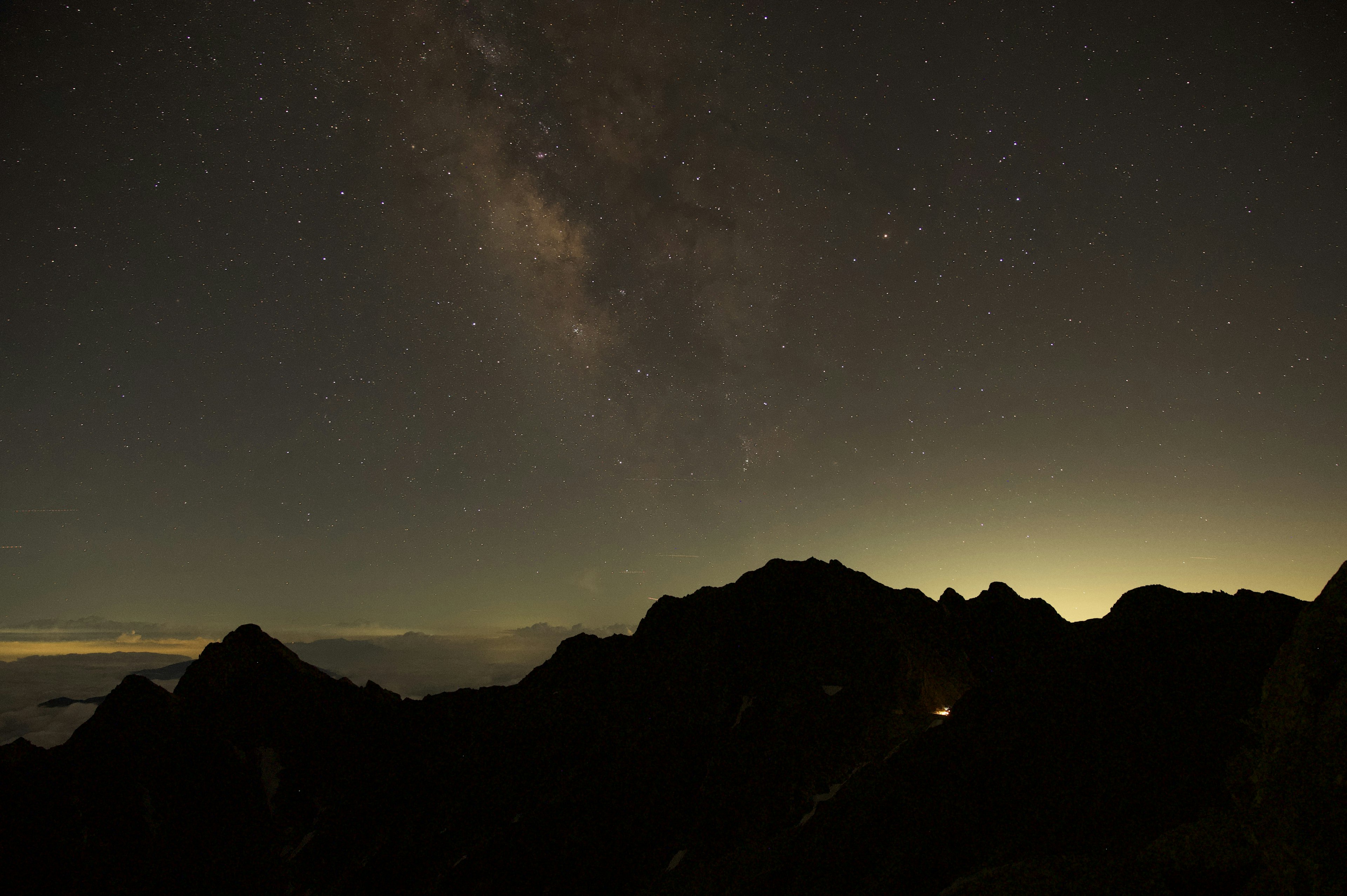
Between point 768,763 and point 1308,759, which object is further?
point 768,763

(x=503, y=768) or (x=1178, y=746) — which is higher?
(x=1178, y=746)

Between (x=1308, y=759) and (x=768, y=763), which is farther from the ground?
(x=1308, y=759)

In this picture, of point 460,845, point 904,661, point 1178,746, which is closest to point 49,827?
point 460,845

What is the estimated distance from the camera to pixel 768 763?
49.5m

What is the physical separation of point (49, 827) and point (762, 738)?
87043 millimetres

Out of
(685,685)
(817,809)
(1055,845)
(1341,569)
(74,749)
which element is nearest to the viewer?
(1341,569)

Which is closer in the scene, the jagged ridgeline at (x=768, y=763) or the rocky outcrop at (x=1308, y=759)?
the rocky outcrop at (x=1308, y=759)

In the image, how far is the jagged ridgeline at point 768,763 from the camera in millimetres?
17812

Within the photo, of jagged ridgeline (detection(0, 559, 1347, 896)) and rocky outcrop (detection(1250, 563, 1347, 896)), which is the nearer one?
→ rocky outcrop (detection(1250, 563, 1347, 896))

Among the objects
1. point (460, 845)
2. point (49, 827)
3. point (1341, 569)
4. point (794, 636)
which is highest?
point (1341, 569)

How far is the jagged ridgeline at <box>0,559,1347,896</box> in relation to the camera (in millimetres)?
17812

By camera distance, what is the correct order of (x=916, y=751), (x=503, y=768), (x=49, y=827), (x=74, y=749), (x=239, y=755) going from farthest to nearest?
(x=239, y=755) < (x=74, y=749) < (x=49, y=827) < (x=503, y=768) < (x=916, y=751)

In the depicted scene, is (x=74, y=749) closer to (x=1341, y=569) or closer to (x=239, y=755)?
(x=239, y=755)

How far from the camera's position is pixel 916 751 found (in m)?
33.1
